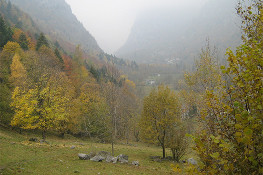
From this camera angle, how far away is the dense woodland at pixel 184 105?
124 inches

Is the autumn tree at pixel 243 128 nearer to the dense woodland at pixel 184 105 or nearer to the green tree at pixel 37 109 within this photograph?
the dense woodland at pixel 184 105

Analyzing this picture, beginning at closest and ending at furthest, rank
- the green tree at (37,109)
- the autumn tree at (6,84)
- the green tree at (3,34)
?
the green tree at (37,109)
the autumn tree at (6,84)
the green tree at (3,34)

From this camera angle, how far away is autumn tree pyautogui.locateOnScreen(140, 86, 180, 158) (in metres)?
23.2

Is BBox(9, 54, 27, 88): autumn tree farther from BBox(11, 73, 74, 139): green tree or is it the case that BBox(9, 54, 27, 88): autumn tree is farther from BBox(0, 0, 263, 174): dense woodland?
BBox(11, 73, 74, 139): green tree

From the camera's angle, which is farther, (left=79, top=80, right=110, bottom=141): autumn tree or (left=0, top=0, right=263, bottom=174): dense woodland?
(left=79, top=80, right=110, bottom=141): autumn tree

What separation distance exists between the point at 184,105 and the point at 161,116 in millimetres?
3606

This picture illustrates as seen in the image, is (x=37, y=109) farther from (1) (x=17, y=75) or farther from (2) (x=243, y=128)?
(2) (x=243, y=128)

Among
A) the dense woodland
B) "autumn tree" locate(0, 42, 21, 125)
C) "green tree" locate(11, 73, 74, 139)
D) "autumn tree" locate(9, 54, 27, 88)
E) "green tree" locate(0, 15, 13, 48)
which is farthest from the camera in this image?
"green tree" locate(0, 15, 13, 48)

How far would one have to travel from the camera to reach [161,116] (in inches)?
924

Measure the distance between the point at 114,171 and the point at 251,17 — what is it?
1399 cm

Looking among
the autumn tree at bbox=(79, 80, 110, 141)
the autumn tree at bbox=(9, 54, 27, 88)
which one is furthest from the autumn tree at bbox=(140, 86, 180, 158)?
the autumn tree at bbox=(9, 54, 27, 88)

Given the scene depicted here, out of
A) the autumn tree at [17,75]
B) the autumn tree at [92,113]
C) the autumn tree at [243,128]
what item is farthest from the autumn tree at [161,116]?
the autumn tree at [17,75]

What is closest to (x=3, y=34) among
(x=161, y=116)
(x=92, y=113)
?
(x=92, y=113)

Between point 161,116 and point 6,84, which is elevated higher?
point 6,84
